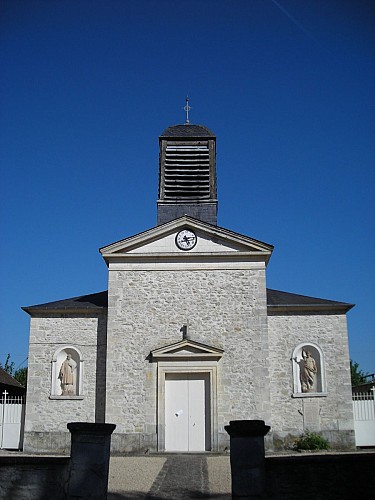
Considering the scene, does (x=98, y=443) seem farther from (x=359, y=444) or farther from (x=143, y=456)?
(x=359, y=444)

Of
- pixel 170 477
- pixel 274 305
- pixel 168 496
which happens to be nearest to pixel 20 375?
pixel 274 305

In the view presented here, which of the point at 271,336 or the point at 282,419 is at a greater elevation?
the point at 271,336

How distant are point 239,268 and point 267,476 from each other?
10.2 metres

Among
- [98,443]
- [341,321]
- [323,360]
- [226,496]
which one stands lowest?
[226,496]

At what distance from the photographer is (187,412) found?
619 inches

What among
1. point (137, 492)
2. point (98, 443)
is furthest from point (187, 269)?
point (98, 443)

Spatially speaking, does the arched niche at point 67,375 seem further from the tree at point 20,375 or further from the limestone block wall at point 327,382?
the tree at point 20,375

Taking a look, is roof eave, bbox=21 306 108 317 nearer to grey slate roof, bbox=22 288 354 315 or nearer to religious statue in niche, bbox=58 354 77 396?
grey slate roof, bbox=22 288 354 315

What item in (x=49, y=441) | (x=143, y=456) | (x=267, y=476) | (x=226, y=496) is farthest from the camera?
(x=49, y=441)

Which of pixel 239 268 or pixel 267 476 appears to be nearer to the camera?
pixel 267 476

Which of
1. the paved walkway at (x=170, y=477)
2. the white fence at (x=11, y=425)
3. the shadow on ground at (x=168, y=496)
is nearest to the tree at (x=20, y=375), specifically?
the white fence at (x=11, y=425)

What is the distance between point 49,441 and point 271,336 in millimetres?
6774

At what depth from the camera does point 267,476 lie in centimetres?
675

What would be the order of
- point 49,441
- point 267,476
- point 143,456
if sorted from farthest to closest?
point 49,441 → point 143,456 → point 267,476
